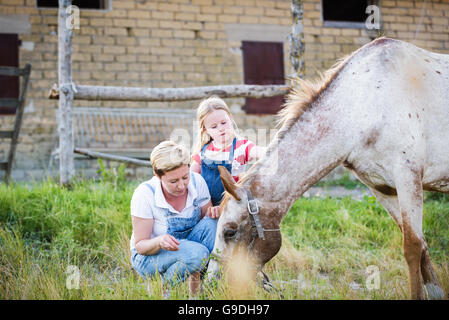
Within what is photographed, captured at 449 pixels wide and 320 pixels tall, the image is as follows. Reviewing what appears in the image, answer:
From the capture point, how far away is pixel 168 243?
8.92ft

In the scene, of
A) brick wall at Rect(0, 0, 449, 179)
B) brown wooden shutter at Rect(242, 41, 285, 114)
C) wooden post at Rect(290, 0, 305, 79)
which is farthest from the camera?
brown wooden shutter at Rect(242, 41, 285, 114)

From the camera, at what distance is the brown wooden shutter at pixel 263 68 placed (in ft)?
35.6

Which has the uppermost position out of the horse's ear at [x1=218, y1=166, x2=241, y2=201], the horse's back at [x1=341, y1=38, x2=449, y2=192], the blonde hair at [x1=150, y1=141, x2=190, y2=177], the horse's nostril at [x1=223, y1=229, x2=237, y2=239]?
the horse's back at [x1=341, y1=38, x2=449, y2=192]

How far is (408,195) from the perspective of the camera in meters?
2.70

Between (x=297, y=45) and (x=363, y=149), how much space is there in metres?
3.79

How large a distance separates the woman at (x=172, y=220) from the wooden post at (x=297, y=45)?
3.58 metres

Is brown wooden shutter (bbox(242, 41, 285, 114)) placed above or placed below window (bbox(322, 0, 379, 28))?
below

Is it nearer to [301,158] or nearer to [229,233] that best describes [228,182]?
[229,233]

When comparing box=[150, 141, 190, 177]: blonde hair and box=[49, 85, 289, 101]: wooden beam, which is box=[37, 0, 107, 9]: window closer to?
box=[49, 85, 289, 101]: wooden beam

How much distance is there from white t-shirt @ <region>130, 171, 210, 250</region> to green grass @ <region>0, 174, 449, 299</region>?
1.29ft

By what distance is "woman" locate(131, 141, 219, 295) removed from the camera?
9.25 feet

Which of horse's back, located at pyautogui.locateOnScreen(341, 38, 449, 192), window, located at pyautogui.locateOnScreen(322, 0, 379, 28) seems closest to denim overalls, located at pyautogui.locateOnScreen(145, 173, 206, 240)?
horse's back, located at pyautogui.locateOnScreen(341, 38, 449, 192)

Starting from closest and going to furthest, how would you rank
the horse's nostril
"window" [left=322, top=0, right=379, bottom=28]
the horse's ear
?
the horse's ear, the horse's nostril, "window" [left=322, top=0, right=379, bottom=28]
